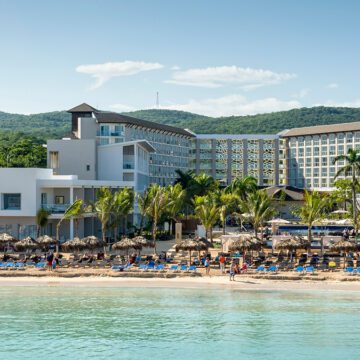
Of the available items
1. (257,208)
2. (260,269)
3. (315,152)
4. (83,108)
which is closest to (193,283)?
(260,269)

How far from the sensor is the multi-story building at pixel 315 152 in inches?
5113

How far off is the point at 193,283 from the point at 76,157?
1397 inches

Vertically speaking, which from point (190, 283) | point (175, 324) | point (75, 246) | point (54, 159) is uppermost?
point (54, 159)

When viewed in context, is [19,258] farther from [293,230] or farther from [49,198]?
[293,230]

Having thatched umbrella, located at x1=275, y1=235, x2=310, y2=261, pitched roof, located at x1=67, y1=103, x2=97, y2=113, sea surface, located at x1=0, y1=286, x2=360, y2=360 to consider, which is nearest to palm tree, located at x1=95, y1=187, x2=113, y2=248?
sea surface, located at x1=0, y1=286, x2=360, y2=360

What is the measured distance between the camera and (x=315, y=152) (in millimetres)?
134625

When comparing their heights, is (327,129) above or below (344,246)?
above

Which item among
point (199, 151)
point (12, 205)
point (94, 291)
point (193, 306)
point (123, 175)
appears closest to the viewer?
point (193, 306)

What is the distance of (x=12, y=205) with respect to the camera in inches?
2366

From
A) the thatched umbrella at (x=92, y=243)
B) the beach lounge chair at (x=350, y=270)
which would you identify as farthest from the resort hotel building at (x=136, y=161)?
the beach lounge chair at (x=350, y=270)

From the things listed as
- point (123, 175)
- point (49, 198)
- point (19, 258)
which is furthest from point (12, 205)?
point (123, 175)

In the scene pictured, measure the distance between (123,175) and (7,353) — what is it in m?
47.8

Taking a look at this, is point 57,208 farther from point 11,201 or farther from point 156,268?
point 156,268

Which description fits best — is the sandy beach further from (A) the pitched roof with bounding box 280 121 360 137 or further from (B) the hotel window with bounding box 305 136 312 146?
(B) the hotel window with bounding box 305 136 312 146
